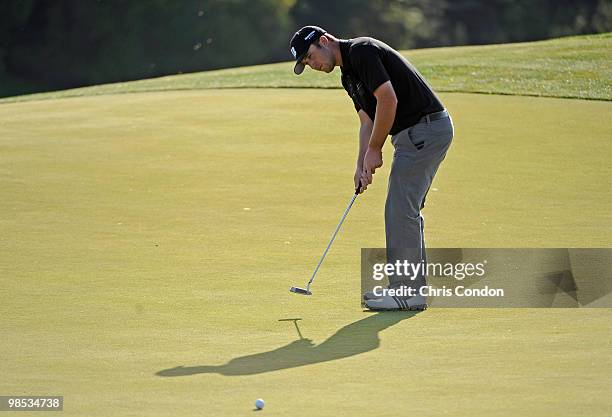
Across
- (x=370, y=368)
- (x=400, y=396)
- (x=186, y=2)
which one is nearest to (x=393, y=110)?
(x=370, y=368)

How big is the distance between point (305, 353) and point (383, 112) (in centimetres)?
165

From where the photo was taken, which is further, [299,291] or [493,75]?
[493,75]

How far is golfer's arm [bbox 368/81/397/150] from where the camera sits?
24.0ft

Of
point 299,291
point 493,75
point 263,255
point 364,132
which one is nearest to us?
point 299,291

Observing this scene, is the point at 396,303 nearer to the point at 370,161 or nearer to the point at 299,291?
the point at 299,291

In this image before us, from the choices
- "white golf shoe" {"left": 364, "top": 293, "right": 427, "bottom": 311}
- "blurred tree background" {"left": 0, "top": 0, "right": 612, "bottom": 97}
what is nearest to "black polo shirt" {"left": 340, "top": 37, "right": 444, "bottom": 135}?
"white golf shoe" {"left": 364, "top": 293, "right": 427, "bottom": 311}

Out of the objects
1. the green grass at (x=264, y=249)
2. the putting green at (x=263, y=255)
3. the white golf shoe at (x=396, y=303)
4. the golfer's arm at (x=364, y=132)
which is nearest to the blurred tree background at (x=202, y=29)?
the green grass at (x=264, y=249)

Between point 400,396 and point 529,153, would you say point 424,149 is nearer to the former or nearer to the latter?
point 400,396

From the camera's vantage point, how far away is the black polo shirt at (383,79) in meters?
7.34

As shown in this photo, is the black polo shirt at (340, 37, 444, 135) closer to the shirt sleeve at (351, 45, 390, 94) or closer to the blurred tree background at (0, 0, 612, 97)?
the shirt sleeve at (351, 45, 390, 94)

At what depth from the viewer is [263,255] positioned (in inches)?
369

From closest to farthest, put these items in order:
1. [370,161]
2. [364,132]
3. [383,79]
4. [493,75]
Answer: [383,79] → [370,161] → [364,132] → [493,75]

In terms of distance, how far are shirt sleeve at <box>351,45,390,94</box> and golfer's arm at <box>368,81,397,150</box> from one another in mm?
41

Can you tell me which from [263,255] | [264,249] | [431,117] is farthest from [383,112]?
[264,249]
